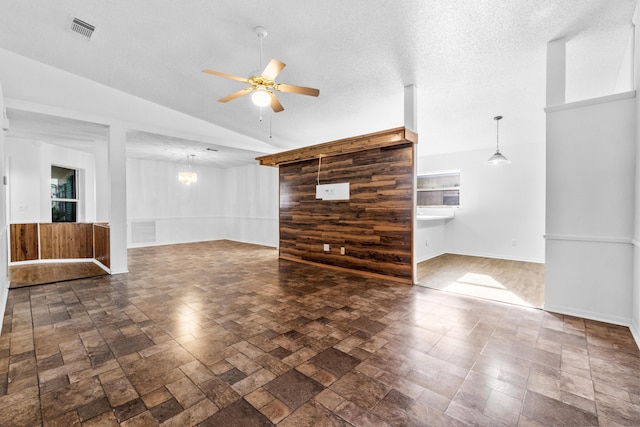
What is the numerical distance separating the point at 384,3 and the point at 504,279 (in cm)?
423

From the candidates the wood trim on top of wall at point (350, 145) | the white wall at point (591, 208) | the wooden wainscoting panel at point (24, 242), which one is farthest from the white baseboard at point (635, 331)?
the wooden wainscoting panel at point (24, 242)

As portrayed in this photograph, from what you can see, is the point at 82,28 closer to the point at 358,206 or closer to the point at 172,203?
the point at 358,206

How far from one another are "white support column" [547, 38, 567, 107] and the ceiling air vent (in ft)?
16.6

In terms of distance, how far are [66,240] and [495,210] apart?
9.46 m

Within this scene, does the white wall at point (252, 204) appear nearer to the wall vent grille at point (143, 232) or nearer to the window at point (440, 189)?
the wall vent grille at point (143, 232)

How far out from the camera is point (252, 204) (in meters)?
9.00

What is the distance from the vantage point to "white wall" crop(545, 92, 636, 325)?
105 inches

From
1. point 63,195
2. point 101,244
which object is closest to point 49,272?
point 101,244

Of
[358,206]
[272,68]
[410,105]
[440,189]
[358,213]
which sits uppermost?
[410,105]

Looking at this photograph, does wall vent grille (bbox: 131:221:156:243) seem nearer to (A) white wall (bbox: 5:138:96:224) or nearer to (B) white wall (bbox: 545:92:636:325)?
(A) white wall (bbox: 5:138:96:224)

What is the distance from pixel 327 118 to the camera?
5215 millimetres

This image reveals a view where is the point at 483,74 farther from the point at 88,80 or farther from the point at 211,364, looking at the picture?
the point at 88,80

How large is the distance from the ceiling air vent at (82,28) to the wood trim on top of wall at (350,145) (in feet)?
10.7

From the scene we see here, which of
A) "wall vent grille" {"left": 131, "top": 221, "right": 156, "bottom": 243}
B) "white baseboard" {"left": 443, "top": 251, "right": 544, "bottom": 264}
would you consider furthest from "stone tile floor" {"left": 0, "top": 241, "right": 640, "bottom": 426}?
"wall vent grille" {"left": 131, "top": 221, "right": 156, "bottom": 243}
